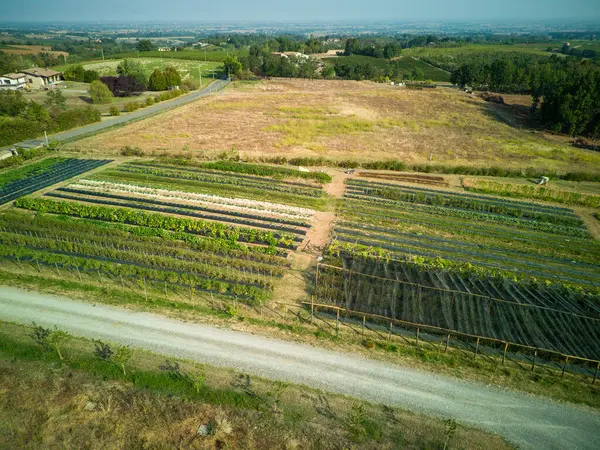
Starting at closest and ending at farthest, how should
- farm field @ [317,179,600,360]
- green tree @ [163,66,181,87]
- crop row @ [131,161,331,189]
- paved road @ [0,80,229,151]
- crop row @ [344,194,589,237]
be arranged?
farm field @ [317,179,600,360]
crop row @ [344,194,589,237]
crop row @ [131,161,331,189]
paved road @ [0,80,229,151]
green tree @ [163,66,181,87]

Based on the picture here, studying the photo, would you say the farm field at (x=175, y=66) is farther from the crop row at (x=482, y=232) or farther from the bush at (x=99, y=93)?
the crop row at (x=482, y=232)

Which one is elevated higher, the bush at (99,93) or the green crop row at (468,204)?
the bush at (99,93)

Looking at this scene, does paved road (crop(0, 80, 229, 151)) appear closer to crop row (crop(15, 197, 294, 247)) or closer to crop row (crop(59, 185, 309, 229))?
crop row (crop(59, 185, 309, 229))

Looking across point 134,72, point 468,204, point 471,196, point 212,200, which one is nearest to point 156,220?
point 212,200

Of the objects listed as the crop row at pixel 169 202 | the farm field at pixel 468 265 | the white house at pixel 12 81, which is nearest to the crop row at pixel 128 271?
the farm field at pixel 468 265

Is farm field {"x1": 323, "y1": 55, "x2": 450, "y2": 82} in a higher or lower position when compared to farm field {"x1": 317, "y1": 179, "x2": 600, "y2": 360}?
higher

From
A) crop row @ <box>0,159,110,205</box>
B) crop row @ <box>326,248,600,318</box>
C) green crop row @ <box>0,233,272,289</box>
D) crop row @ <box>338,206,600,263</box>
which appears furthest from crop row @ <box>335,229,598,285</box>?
crop row @ <box>0,159,110,205</box>
